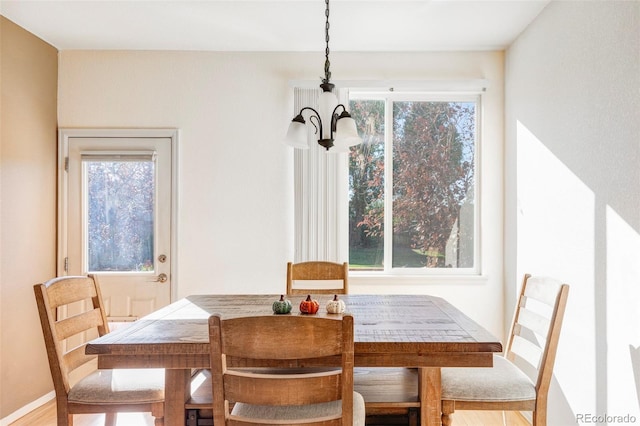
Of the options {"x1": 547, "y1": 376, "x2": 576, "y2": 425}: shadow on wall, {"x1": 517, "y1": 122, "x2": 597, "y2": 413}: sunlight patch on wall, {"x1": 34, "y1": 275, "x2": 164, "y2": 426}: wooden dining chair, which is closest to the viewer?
{"x1": 34, "y1": 275, "x2": 164, "y2": 426}: wooden dining chair

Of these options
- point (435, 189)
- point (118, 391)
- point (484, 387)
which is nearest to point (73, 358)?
point (118, 391)

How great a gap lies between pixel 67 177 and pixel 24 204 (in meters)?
0.44

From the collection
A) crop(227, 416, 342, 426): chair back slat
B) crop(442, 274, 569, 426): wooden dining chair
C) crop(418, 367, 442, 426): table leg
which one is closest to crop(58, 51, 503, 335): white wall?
crop(442, 274, 569, 426): wooden dining chair

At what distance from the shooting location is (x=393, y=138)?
11.1ft

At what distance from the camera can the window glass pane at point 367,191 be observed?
3.35 meters

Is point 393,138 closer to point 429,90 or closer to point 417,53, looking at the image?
point 429,90

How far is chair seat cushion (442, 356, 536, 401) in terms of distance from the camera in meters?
1.76

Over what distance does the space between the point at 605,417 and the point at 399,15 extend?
250 centimetres

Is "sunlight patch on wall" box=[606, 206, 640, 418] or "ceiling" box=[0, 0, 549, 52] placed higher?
"ceiling" box=[0, 0, 549, 52]

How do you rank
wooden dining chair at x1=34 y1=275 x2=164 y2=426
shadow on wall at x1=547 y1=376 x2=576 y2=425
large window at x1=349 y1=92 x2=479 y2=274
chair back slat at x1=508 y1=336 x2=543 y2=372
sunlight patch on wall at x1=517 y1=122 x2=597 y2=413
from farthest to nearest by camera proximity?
large window at x1=349 y1=92 x2=479 y2=274 → shadow on wall at x1=547 y1=376 x2=576 y2=425 → sunlight patch on wall at x1=517 y1=122 x2=597 y2=413 → chair back slat at x1=508 y1=336 x2=543 y2=372 → wooden dining chair at x1=34 y1=275 x2=164 y2=426

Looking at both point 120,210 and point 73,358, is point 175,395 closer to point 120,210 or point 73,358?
point 73,358

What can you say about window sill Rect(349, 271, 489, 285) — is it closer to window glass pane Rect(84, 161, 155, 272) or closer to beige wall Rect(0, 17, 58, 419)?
window glass pane Rect(84, 161, 155, 272)

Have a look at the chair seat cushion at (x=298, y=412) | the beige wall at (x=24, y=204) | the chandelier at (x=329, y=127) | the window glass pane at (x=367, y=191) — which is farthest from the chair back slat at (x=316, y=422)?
the beige wall at (x=24, y=204)
